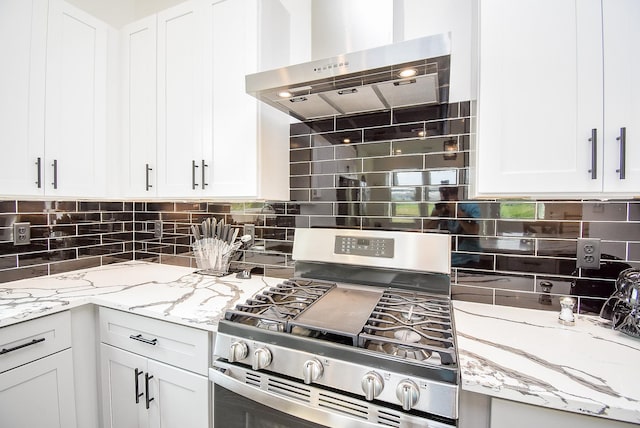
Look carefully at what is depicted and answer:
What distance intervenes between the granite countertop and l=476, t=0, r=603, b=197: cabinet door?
50 cm

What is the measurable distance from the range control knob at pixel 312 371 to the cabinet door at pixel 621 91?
1033 mm

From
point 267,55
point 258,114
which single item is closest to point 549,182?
point 258,114

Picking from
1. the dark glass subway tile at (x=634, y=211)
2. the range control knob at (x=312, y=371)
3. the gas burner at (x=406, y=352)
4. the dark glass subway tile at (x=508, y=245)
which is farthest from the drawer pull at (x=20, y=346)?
the dark glass subway tile at (x=634, y=211)

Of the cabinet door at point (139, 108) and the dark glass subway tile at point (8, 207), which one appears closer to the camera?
the dark glass subway tile at point (8, 207)

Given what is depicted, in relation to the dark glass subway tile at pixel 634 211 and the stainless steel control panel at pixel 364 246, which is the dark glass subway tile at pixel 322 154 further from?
the dark glass subway tile at pixel 634 211

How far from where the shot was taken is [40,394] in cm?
117

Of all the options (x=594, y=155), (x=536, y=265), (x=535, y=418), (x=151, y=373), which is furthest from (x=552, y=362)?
(x=151, y=373)

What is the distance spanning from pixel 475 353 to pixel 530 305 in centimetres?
59

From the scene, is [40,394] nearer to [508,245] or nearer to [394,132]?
[394,132]

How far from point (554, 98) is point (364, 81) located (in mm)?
638

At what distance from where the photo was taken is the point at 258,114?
1.38 metres

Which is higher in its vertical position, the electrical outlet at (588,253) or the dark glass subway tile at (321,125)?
the dark glass subway tile at (321,125)

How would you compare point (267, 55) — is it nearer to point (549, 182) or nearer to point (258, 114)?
point (258, 114)

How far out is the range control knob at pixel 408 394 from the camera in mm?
718
